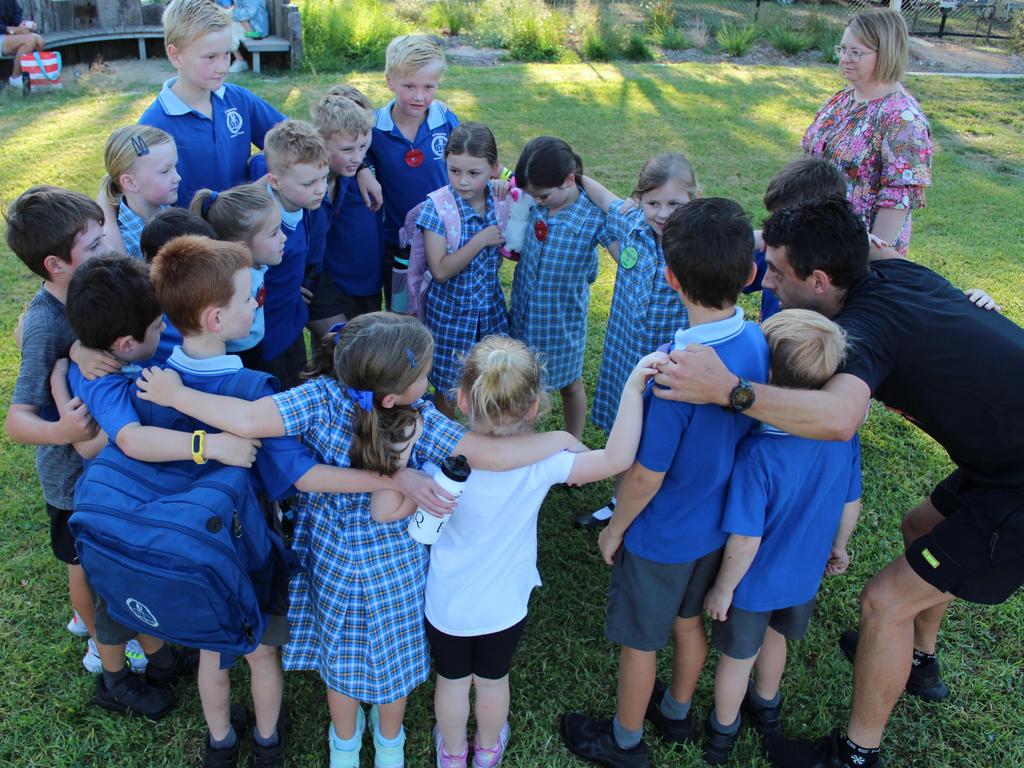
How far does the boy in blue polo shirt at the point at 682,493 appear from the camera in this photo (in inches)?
91.2

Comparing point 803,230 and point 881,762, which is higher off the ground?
point 803,230

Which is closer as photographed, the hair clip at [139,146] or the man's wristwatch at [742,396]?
the man's wristwatch at [742,396]

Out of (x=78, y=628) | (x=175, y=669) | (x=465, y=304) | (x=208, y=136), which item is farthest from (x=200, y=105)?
(x=175, y=669)

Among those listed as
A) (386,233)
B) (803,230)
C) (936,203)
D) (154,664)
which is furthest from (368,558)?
(936,203)

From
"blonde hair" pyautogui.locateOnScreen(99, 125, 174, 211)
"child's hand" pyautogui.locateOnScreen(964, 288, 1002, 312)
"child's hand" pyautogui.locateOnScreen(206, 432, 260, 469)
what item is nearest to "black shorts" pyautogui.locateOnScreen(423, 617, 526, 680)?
"child's hand" pyautogui.locateOnScreen(206, 432, 260, 469)

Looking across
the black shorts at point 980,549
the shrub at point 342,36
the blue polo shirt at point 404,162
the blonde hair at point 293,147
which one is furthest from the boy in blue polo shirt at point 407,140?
the shrub at point 342,36

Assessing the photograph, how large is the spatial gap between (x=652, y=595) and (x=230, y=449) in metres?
1.31

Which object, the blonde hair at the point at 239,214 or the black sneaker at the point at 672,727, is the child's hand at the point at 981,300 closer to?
the black sneaker at the point at 672,727

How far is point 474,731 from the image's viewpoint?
287 centimetres

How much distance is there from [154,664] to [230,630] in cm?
96

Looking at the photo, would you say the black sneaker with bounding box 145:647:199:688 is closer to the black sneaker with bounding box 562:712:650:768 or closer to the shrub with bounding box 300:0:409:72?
the black sneaker with bounding box 562:712:650:768

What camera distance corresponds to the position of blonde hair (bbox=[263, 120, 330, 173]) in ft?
10.6

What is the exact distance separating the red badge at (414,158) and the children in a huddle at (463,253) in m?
0.44

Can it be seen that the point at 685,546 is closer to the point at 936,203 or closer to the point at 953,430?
the point at 953,430
